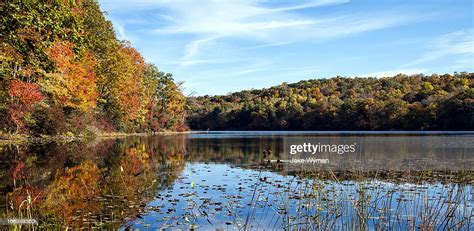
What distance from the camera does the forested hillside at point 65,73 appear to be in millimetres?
12016

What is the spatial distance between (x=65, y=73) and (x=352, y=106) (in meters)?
55.9

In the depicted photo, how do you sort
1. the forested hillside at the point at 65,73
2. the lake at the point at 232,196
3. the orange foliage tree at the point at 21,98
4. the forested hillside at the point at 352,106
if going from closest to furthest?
the lake at the point at 232,196 < the forested hillside at the point at 65,73 < the orange foliage tree at the point at 21,98 < the forested hillside at the point at 352,106

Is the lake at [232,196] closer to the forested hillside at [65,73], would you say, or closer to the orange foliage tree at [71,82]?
the forested hillside at [65,73]

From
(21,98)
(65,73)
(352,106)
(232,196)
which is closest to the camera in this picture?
(232,196)

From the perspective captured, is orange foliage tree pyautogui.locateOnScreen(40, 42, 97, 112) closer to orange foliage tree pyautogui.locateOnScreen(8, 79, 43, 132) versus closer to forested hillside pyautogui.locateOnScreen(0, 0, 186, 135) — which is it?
forested hillside pyautogui.locateOnScreen(0, 0, 186, 135)

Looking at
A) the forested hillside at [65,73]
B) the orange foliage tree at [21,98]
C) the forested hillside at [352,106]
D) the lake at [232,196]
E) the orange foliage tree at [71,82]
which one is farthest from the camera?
the forested hillside at [352,106]

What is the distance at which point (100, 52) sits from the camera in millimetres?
36906

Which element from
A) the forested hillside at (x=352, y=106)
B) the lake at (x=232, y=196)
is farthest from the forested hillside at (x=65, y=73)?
the forested hillside at (x=352, y=106)

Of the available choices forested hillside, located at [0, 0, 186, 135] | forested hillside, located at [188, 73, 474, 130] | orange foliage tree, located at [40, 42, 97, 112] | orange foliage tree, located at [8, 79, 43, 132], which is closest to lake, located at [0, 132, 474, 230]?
forested hillside, located at [0, 0, 186, 135]

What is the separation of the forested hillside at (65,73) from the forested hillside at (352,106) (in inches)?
1438

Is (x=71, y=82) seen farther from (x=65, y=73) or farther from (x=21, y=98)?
(x=21, y=98)

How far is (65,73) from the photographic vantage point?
95.7ft

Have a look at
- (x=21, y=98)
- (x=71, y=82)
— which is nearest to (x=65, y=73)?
Answer: (x=71, y=82)

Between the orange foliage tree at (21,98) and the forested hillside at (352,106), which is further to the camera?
the forested hillside at (352,106)
